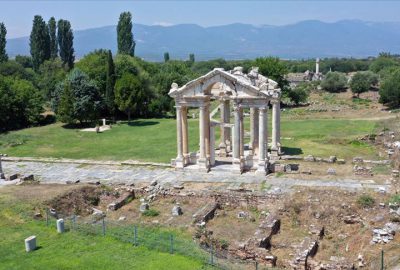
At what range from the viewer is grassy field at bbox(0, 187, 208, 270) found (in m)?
22.0

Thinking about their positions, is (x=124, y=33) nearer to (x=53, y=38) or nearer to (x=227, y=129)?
(x=53, y=38)

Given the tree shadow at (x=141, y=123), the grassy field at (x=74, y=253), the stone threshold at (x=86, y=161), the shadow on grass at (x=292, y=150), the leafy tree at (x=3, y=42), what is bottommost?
the grassy field at (x=74, y=253)

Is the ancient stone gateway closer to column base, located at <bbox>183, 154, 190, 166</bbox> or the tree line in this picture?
column base, located at <bbox>183, 154, 190, 166</bbox>

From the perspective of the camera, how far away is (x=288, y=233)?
90.6 ft

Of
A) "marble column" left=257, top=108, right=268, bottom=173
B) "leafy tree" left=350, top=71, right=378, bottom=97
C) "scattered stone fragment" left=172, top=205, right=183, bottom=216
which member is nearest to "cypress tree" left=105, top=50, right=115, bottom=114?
"marble column" left=257, top=108, right=268, bottom=173

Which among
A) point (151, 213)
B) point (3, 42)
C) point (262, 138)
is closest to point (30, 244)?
point (151, 213)

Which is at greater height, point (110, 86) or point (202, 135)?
point (110, 86)

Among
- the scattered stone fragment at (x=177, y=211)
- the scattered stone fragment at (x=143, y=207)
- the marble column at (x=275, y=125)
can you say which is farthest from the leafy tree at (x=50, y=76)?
the scattered stone fragment at (x=177, y=211)

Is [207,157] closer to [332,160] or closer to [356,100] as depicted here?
[332,160]

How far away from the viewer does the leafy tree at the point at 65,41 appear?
103m

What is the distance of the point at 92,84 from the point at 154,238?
148 feet

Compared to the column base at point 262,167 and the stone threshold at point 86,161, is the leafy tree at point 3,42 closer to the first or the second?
the stone threshold at point 86,161

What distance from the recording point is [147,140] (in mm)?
55906

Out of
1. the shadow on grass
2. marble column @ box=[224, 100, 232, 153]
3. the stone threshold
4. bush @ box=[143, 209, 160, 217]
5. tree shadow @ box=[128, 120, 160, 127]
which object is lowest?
bush @ box=[143, 209, 160, 217]
